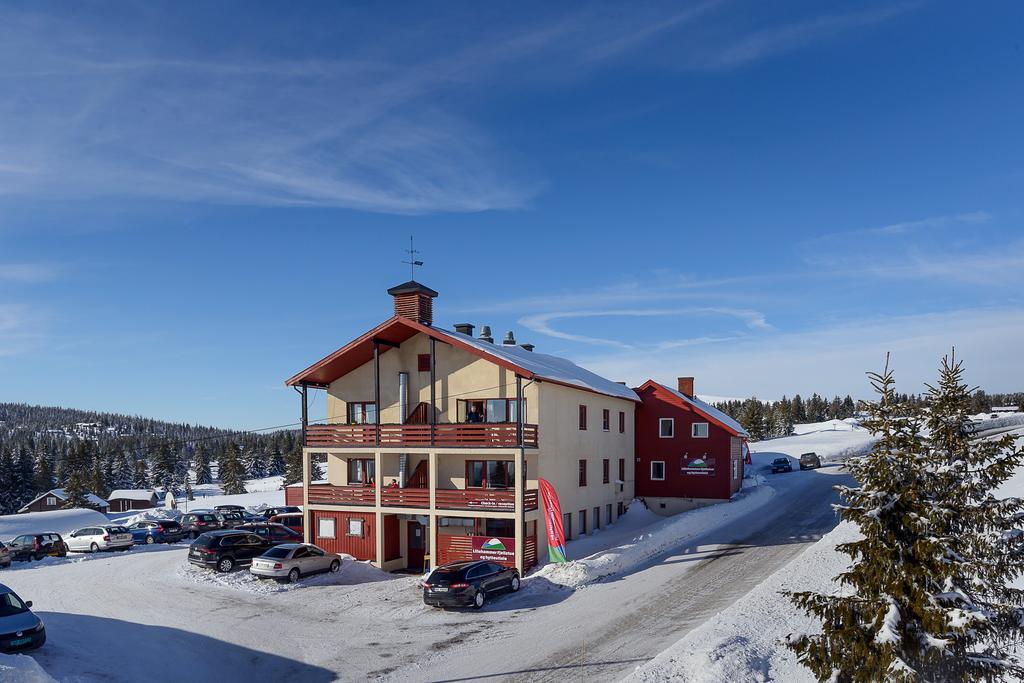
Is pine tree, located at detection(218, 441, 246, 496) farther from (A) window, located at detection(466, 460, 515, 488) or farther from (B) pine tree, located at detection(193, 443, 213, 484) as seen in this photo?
(A) window, located at detection(466, 460, 515, 488)

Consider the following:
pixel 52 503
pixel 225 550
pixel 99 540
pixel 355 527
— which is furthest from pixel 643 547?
pixel 52 503

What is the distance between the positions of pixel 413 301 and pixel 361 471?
9.42 m

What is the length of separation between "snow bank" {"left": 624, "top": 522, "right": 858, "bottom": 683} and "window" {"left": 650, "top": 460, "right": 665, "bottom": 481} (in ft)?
64.3

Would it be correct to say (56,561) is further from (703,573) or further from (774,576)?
(774,576)

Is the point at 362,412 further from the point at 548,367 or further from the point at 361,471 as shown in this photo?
the point at 548,367

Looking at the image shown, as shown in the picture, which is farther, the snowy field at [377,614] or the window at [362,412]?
the window at [362,412]

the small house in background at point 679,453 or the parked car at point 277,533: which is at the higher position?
the small house in background at point 679,453

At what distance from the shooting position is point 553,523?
29891 mm

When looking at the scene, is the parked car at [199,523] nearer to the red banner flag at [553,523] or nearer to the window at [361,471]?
the window at [361,471]

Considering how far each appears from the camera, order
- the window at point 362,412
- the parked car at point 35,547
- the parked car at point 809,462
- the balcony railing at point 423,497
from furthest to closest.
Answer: the parked car at point 809,462
the parked car at point 35,547
the window at point 362,412
the balcony railing at point 423,497

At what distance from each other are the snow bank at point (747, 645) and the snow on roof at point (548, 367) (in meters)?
12.8

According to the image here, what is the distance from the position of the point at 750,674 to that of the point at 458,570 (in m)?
11.0

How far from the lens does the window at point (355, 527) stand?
34.0m

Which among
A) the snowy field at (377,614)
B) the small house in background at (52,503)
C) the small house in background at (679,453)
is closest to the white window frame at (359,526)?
the snowy field at (377,614)
